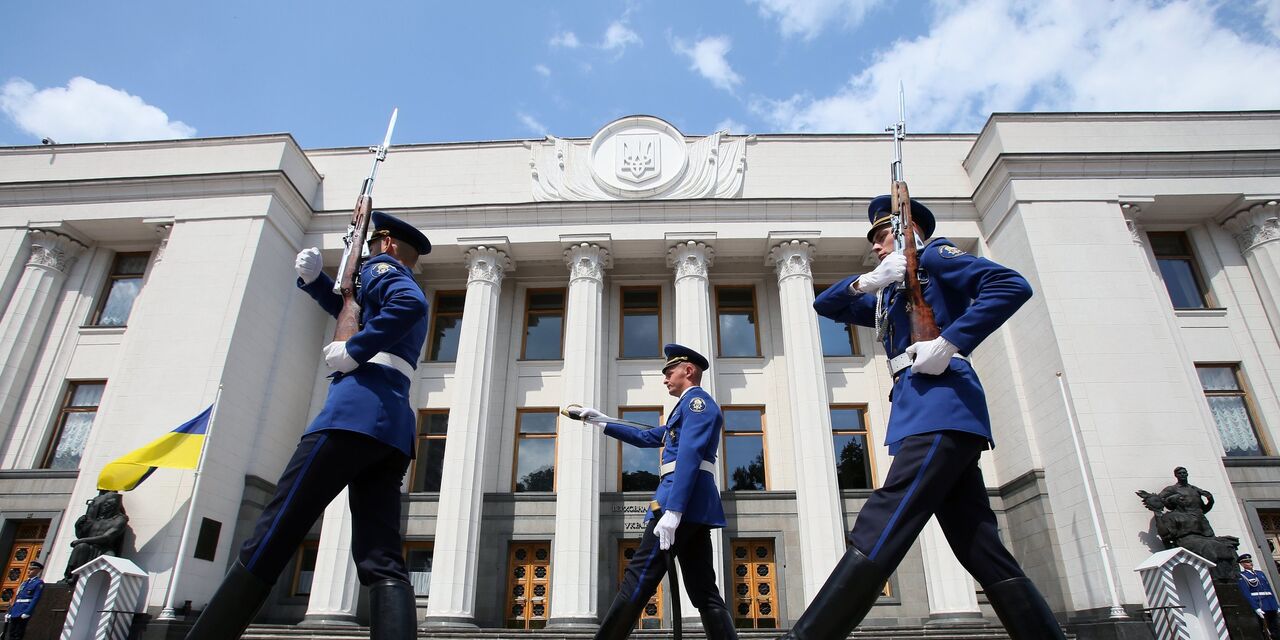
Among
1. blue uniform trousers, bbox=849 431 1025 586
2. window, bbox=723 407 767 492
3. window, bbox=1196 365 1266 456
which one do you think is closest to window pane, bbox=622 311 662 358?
window, bbox=723 407 767 492

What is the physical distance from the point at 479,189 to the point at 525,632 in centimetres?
1131

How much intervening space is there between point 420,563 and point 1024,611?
14.9m

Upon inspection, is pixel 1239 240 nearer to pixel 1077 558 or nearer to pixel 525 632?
pixel 1077 558

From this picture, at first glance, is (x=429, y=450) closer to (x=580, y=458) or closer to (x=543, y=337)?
(x=543, y=337)

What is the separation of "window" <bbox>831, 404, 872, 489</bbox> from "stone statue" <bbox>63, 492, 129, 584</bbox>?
1433 centimetres

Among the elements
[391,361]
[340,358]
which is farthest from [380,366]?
[340,358]

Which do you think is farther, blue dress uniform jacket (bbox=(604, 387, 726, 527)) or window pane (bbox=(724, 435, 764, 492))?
window pane (bbox=(724, 435, 764, 492))

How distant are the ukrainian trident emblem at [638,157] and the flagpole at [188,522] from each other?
10648 millimetres

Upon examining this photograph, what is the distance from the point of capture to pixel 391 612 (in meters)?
3.25

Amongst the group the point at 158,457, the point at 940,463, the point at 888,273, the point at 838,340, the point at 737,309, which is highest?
the point at 737,309

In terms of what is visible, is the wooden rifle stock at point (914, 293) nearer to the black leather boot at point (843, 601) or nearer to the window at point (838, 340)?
the black leather boot at point (843, 601)

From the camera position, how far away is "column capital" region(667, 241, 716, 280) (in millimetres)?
17406

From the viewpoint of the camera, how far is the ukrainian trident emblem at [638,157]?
60.2 feet

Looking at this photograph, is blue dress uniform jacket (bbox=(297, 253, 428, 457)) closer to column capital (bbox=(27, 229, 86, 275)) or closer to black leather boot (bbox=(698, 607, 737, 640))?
black leather boot (bbox=(698, 607, 737, 640))
